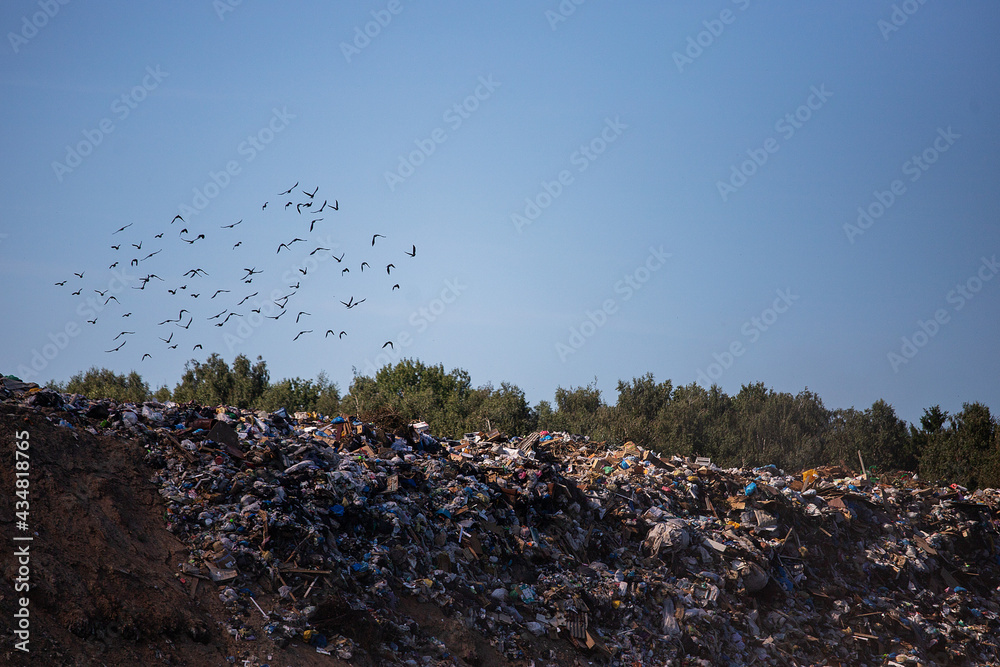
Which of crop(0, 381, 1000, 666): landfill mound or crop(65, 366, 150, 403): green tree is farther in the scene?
crop(65, 366, 150, 403): green tree

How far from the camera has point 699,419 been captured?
106 feet

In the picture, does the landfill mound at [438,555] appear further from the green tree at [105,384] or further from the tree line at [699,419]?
the green tree at [105,384]

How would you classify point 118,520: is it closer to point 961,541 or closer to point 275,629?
point 275,629

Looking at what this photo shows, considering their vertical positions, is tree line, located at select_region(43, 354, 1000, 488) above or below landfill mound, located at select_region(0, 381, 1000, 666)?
above

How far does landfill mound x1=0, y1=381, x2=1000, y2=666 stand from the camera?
827cm

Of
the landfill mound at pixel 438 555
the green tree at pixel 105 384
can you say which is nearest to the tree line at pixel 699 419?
the green tree at pixel 105 384

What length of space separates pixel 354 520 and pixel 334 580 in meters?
1.33

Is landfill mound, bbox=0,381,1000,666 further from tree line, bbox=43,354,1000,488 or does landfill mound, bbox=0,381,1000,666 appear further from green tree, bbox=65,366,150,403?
green tree, bbox=65,366,150,403

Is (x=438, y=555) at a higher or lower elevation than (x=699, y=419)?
lower

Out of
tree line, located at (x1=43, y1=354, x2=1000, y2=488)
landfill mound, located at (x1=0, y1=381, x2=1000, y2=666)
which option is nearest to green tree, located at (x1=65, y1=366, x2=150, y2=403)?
tree line, located at (x1=43, y1=354, x2=1000, y2=488)

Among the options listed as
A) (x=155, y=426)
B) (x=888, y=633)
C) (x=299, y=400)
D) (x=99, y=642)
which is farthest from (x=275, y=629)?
(x=299, y=400)

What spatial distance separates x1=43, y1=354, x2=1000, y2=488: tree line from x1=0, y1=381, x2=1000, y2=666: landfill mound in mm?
14607

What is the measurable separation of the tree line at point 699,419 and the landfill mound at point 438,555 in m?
14.6

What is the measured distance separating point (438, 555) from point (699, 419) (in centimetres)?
2371
